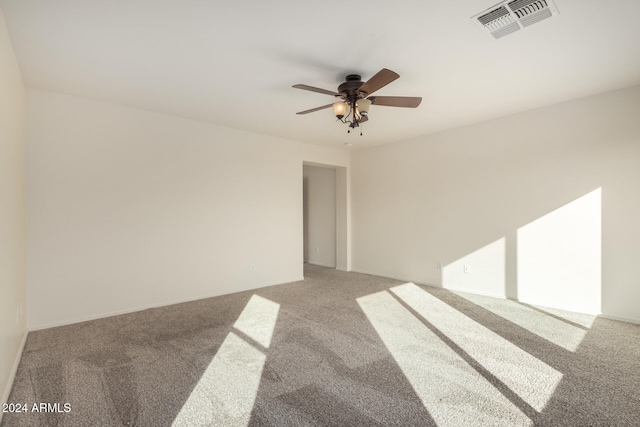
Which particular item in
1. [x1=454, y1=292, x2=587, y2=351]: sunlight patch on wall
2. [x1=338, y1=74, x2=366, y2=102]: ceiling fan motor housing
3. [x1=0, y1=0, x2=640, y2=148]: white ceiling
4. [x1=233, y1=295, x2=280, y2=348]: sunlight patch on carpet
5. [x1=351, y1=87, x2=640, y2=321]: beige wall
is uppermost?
[x1=0, y1=0, x2=640, y2=148]: white ceiling

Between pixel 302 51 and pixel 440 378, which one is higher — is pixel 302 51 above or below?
above

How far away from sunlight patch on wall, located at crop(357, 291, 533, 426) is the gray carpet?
10 millimetres

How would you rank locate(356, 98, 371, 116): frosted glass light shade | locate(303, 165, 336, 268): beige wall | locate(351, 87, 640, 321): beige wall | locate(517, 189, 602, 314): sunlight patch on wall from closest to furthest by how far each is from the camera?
locate(356, 98, 371, 116): frosted glass light shade → locate(351, 87, 640, 321): beige wall → locate(517, 189, 602, 314): sunlight patch on wall → locate(303, 165, 336, 268): beige wall

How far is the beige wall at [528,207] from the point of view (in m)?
3.46

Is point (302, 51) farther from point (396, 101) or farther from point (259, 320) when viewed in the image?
point (259, 320)

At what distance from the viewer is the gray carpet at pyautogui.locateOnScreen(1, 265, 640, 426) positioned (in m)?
1.85

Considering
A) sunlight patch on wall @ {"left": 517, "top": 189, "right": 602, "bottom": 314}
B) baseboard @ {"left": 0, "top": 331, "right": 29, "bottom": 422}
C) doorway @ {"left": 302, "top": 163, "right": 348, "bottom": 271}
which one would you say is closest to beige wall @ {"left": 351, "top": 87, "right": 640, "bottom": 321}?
sunlight patch on wall @ {"left": 517, "top": 189, "right": 602, "bottom": 314}

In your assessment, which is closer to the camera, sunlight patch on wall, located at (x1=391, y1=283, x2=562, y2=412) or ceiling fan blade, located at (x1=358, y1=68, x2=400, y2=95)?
sunlight patch on wall, located at (x1=391, y1=283, x2=562, y2=412)

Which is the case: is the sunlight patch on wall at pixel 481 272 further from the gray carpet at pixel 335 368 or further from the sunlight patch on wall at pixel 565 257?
the gray carpet at pixel 335 368

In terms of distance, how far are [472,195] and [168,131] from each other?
4253 mm

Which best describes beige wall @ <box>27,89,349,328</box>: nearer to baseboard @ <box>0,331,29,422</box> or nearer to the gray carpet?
the gray carpet

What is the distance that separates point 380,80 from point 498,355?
2385 mm

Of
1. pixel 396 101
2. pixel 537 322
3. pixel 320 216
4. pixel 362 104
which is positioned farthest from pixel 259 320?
pixel 320 216

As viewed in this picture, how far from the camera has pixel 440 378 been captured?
2.24m
